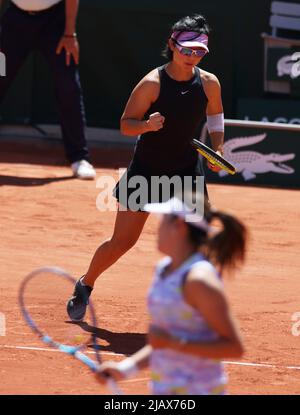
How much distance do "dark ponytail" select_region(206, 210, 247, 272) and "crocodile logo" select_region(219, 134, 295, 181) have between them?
7.79 metres

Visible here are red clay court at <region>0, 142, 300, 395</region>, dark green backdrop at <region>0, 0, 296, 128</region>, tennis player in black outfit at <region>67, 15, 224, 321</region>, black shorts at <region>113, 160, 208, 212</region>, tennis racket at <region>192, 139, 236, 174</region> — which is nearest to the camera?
red clay court at <region>0, 142, 300, 395</region>

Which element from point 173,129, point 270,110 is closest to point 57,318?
point 173,129

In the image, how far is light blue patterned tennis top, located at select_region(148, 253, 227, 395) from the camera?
396 centimetres

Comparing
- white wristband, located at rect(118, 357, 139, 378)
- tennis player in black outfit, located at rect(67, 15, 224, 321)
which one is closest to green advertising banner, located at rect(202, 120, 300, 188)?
tennis player in black outfit, located at rect(67, 15, 224, 321)

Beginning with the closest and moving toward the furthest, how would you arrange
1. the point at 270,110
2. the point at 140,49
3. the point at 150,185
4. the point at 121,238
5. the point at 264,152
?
1. the point at 150,185
2. the point at 121,238
3. the point at 264,152
4. the point at 270,110
5. the point at 140,49

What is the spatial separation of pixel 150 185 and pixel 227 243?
2.79 m

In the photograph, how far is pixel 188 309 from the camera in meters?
3.95

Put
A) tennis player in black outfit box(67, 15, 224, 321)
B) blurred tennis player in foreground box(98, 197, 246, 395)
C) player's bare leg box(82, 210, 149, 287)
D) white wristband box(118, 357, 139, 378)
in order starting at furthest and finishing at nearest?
player's bare leg box(82, 210, 149, 287), tennis player in black outfit box(67, 15, 224, 321), white wristband box(118, 357, 139, 378), blurred tennis player in foreground box(98, 197, 246, 395)

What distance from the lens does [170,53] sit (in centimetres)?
683

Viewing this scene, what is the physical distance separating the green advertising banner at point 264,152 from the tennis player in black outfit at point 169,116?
4853 mm

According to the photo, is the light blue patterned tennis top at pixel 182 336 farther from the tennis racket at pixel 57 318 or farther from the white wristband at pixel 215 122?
the white wristband at pixel 215 122

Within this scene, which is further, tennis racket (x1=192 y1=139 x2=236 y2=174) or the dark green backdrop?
the dark green backdrop

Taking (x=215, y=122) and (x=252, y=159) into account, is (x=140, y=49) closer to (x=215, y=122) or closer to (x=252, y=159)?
(x=252, y=159)

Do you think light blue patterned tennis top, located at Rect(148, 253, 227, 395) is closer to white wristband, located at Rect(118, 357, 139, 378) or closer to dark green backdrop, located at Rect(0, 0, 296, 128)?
white wristband, located at Rect(118, 357, 139, 378)
